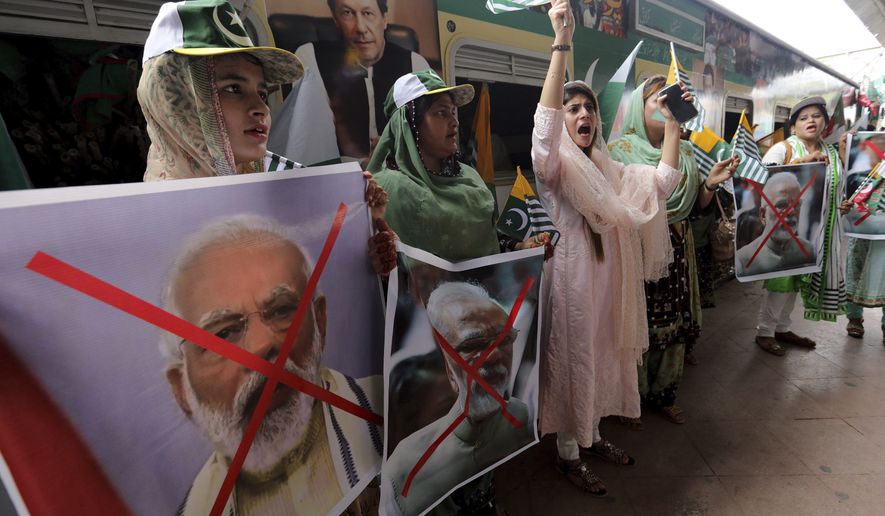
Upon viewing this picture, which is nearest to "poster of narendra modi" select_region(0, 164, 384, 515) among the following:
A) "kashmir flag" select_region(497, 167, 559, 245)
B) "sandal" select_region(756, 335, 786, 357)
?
"kashmir flag" select_region(497, 167, 559, 245)

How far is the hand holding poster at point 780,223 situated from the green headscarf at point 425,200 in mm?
2345

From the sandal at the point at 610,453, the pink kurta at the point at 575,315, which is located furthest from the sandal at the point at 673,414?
the pink kurta at the point at 575,315

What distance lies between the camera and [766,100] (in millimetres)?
6234

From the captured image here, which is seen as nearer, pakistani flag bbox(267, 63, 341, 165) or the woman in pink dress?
pakistani flag bbox(267, 63, 341, 165)

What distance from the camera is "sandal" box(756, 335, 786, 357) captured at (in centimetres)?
361

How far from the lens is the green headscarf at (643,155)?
8.01 ft

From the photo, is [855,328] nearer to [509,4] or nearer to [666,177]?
[666,177]

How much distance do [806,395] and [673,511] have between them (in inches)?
70.2

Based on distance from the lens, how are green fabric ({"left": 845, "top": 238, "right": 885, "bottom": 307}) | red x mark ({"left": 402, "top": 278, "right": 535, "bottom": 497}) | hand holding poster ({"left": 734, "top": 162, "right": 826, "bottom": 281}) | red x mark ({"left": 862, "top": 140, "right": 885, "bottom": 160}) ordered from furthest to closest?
green fabric ({"left": 845, "top": 238, "right": 885, "bottom": 307}) < red x mark ({"left": 862, "top": 140, "right": 885, "bottom": 160}) < hand holding poster ({"left": 734, "top": 162, "right": 826, "bottom": 281}) < red x mark ({"left": 402, "top": 278, "right": 535, "bottom": 497})

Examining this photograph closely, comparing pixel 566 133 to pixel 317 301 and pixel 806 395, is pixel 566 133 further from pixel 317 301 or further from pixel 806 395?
pixel 806 395

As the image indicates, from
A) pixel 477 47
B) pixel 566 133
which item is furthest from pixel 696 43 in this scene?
pixel 566 133

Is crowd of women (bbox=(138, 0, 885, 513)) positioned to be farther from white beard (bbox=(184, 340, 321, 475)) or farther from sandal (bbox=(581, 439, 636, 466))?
white beard (bbox=(184, 340, 321, 475))

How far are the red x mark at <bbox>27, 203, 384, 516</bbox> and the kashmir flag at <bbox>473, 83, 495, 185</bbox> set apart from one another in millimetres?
1648

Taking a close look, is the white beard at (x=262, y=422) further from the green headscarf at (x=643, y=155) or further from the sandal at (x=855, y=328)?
the sandal at (x=855, y=328)
